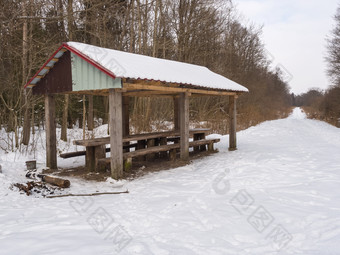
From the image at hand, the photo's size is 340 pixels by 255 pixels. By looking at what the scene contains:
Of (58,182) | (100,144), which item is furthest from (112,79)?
(58,182)

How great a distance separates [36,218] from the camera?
3.80m

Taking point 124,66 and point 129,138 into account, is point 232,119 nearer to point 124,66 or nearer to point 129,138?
point 129,138

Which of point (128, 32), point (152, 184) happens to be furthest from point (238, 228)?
point (128, 32)

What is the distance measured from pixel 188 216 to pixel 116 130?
2.83 m

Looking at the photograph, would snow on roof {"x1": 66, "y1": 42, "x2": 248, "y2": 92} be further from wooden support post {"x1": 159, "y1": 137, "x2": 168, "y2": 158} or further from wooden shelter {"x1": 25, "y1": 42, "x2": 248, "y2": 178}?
wooden support post {"x1": 159, "y1": 137, "x2": 168, "y2": 158}

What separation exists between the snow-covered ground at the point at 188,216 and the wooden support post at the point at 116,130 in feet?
1.11

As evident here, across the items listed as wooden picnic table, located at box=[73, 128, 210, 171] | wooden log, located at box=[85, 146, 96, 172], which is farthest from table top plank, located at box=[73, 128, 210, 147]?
wooden log, located at box=[85, 146, 96, 172]

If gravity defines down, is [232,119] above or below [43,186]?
above

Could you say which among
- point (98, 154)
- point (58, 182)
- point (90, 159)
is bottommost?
point (58, 182)

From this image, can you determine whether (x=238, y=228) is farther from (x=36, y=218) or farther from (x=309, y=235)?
(x=36, y=218)

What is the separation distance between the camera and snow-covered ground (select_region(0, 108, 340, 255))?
2.94 metres

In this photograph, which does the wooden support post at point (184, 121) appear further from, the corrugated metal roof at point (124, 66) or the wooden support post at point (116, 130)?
the wooden support post at point (116, 130)

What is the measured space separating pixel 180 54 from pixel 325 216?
48.1 ft

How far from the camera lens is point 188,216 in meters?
3.89
